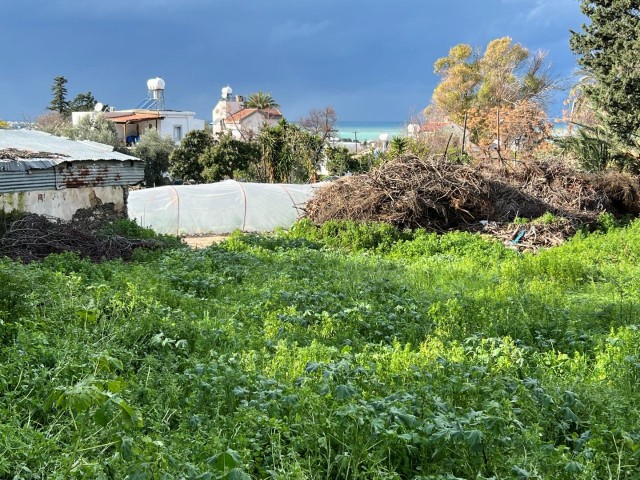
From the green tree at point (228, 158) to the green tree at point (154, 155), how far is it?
7133 mm

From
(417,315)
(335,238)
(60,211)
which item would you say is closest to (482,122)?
(335,238)

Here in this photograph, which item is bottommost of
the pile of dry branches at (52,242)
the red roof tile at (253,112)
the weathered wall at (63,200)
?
the pile of dry branches at (52,242)

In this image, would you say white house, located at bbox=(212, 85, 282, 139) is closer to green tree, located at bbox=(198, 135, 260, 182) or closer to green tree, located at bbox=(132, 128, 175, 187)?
green tree, located at bbox=(132, 128, 175, 187)

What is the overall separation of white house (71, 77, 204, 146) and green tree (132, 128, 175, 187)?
1525 centimetres

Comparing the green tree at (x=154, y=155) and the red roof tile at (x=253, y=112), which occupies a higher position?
the red roof tile at (x=253, y=112)

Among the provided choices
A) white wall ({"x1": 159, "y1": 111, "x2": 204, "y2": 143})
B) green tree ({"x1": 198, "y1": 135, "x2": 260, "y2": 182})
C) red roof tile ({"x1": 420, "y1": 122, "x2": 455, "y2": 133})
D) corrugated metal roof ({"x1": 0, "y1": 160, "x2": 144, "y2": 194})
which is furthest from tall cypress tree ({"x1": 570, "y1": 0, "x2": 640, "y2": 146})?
white wall ({"x1": 159, "y1": 111, "x2": 204, "y2": 143})

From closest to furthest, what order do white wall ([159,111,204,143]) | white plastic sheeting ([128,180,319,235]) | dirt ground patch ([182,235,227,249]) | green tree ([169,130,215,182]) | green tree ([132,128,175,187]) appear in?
dirt ground patch ([182,235,227,249]), white plastic sheeting ([128,180,319,235]), green tree ([169,130,215,182]), green tree ([132,128,175,187]), white wall ([159,111,204,143])

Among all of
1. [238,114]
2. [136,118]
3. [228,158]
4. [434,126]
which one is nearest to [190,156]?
[228,158]

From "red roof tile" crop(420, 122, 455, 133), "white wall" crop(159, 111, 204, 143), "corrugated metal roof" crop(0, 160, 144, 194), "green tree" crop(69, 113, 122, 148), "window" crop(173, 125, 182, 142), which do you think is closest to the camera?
"corrugated metal roof" crop(0, 160, 144, 194)

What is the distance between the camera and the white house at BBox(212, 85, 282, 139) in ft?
221

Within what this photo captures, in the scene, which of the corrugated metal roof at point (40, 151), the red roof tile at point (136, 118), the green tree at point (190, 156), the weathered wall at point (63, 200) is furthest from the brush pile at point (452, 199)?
the red roof tile at point (136, 118)

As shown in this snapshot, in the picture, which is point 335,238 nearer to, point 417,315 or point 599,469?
point 417,315

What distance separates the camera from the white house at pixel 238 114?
67.3m

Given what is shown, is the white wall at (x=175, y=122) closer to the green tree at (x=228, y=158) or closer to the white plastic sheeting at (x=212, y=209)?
the green tree at (x=228, y=158)
